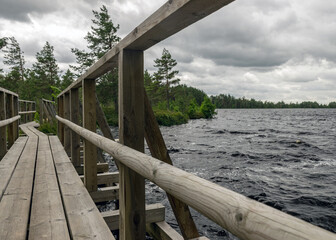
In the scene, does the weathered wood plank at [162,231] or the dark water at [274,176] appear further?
the dark water at [274,176]

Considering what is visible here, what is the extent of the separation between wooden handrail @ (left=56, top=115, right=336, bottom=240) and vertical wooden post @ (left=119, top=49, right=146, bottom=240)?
60 centimetres

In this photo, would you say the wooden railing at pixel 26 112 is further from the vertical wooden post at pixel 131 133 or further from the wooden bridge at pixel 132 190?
the vertical wooden post at pixel 131 133

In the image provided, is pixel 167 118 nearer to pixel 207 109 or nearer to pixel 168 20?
pixel 207 109

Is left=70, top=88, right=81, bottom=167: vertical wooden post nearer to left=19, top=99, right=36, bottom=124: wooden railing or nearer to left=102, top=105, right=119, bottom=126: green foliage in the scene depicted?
left=19, top=99, right=36, bottom=124: wooden railing

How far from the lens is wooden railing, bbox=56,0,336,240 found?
A: 2.29 feet

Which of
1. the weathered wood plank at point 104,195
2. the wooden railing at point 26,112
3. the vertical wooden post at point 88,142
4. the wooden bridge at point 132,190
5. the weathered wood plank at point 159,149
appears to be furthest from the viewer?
the wooden railing at point 26,112

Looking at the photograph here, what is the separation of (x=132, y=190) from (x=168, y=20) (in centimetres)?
116

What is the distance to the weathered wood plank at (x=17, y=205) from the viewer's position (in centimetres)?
195

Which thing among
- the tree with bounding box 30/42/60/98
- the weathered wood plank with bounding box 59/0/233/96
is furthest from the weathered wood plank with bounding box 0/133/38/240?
the tree with bounding box 30/42/60/98

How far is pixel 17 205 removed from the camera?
8.11 feet

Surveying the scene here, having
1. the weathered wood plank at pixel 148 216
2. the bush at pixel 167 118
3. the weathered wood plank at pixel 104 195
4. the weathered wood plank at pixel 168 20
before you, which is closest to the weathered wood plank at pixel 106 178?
the weathered wood plank at pixel 104 195

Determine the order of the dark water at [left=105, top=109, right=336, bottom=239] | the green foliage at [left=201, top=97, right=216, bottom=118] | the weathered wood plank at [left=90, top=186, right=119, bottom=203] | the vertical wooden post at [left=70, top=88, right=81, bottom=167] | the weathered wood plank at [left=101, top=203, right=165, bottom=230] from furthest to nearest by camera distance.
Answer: the green foliage at [left=201, top=97, right=216, bottom=118]
the dark water at [left=105, top=109, right=336, bottom=239]
the vertical wooden post at [left=70, top=88, right=81, bottom=167]
the weathered wood plank at [left=90, top=186, right=119, bottom=203]
the weathered wood plank at [left=101, top=203, right=165, bottom=230]

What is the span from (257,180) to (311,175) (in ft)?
7.69

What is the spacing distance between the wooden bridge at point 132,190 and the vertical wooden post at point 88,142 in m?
0.01
